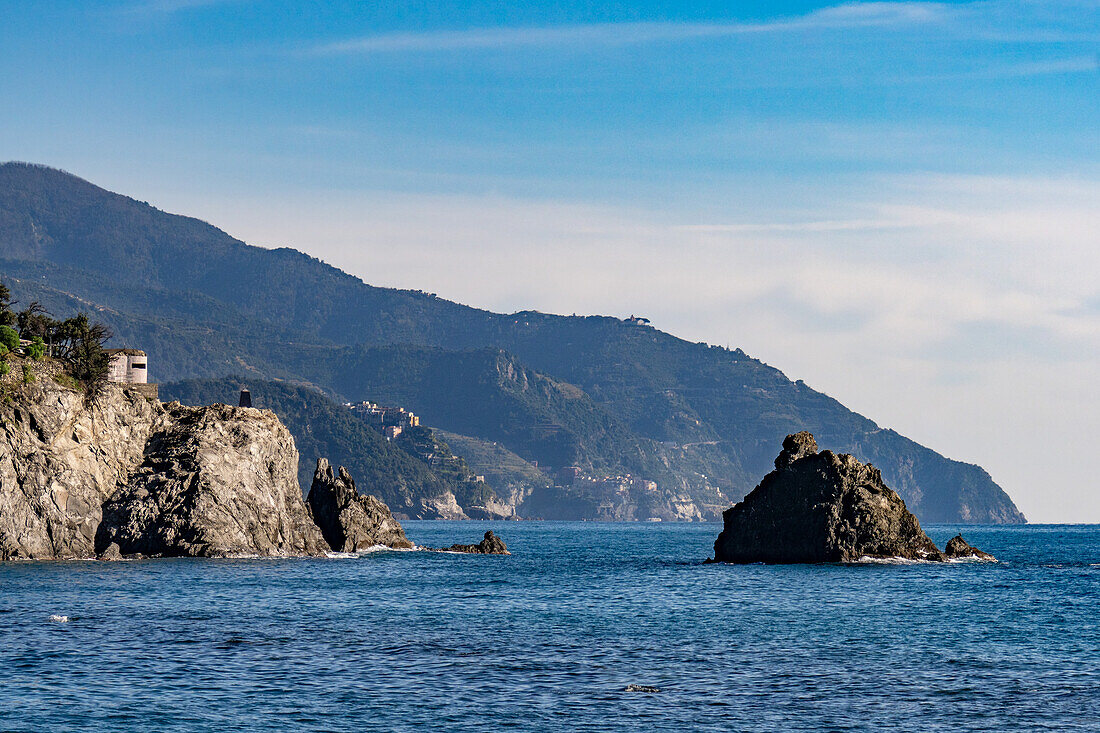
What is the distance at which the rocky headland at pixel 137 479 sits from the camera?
3652 inches

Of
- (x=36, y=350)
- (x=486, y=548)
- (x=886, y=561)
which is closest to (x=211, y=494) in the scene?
(x=36, y=350)

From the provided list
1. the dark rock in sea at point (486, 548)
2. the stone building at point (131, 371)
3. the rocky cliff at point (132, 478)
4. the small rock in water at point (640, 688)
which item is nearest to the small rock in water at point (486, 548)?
the dark rock in sea at point (486, 548)

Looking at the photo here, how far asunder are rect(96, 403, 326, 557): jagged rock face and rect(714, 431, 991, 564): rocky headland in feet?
139

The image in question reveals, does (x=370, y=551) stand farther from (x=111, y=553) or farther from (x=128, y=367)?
(x=111, y=553)

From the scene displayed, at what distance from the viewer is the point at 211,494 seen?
332ft

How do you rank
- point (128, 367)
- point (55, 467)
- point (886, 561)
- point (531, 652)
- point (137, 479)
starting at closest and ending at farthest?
1. point (531, 652)
2. point (55, 467)
3. point (137, 479)
4. point (886, 561)
5. point (128, 367)

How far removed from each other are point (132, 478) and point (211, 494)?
633 centimetres

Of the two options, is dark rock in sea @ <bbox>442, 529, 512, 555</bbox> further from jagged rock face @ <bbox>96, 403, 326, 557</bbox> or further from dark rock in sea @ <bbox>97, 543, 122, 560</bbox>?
dark rock in sea @ <bbox>97, 543, 122, 560</bbox>

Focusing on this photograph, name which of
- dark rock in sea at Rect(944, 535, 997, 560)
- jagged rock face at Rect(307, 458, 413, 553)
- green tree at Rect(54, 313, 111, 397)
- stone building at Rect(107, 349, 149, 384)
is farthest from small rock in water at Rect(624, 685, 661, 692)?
dark rock in sea at Rect(944, 535, 997, 560)

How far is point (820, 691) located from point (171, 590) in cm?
4485

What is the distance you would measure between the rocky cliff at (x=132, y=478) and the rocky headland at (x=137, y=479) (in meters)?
0.08

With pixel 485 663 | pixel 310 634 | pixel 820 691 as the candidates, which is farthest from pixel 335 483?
pixel 820 691

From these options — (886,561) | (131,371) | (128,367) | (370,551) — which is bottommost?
(370,551)

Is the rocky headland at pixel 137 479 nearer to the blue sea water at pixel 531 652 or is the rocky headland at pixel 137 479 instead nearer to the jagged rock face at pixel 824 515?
the blue sea water at pixel 531 652
